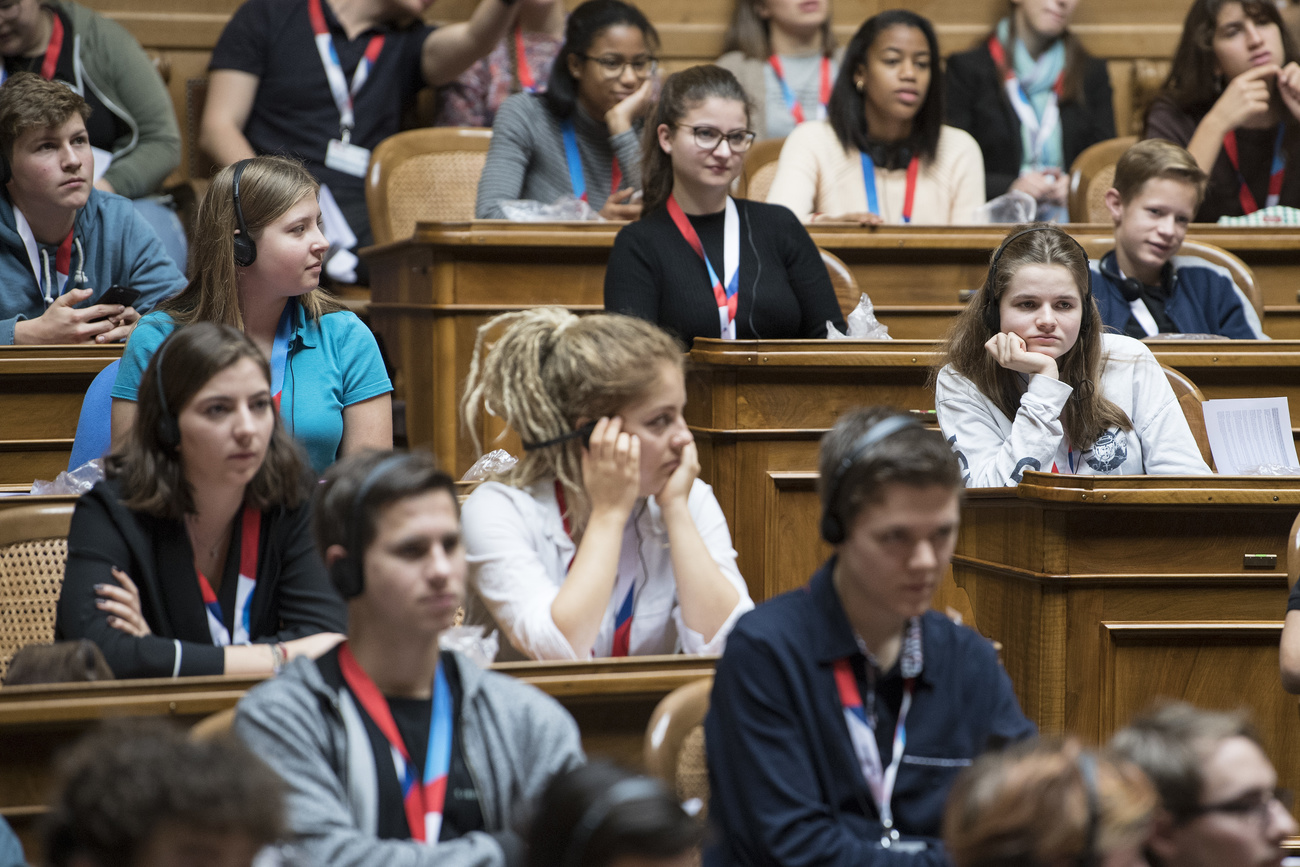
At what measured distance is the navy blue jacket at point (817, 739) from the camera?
1476mm

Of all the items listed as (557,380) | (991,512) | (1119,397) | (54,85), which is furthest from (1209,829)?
(54,85)

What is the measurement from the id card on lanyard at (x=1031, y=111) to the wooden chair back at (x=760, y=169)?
1.03 metres

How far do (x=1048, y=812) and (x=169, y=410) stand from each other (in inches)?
52.5

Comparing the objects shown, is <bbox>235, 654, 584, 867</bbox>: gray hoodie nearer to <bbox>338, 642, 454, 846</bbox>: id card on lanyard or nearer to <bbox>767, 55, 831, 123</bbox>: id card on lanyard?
<bbox>338, 642, 454, 846</bbox>: id card on lanyard

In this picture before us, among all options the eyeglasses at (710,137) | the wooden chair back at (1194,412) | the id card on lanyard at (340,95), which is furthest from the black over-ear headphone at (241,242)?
the id card on lanyard at (340,95)

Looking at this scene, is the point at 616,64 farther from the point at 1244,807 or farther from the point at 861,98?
the point at 1244,807

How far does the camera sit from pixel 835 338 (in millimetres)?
3340

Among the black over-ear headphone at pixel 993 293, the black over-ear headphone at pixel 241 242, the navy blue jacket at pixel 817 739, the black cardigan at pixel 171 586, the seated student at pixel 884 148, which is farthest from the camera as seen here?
the seated student at pixel 884 148

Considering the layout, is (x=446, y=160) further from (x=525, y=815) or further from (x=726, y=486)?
(x=525, y=815)

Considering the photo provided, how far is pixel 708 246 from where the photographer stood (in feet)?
11.8

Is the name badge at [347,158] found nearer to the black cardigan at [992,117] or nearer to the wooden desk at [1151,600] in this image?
the black cardigan at [992,117]

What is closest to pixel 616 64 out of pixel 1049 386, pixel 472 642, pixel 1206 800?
pixel 1049 386

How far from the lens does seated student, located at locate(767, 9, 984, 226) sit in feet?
13.9

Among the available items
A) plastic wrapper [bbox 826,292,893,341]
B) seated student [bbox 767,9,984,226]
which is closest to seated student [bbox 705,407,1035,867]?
plastic wrapper [bbox 826,292,893,341]
